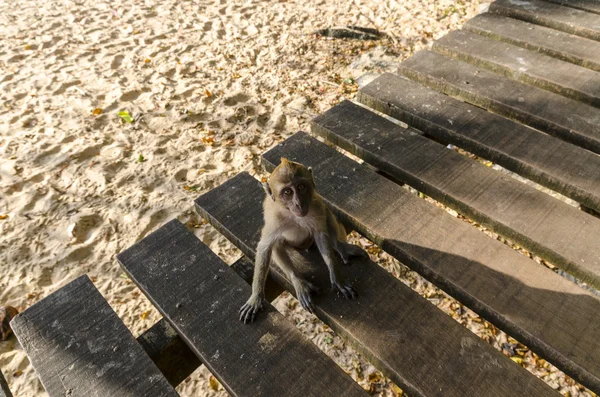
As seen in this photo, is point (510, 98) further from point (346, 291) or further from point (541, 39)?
point (346, 291)

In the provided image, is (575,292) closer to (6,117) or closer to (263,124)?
(263,124)

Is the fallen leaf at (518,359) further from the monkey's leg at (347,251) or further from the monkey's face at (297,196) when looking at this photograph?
the monkey's face at (297,196)

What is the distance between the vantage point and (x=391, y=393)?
2869 millimetres

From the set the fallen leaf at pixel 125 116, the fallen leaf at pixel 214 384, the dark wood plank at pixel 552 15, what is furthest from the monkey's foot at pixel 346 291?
the fallen leaf at pixel 125 116

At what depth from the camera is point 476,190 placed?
6.73 feet

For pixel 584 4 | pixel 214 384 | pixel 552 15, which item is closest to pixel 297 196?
pixel 214 384

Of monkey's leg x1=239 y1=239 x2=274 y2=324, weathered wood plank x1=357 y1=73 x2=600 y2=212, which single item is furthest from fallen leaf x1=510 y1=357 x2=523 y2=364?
monkey's leg x1=239 y1=239 x2=274 y2=324

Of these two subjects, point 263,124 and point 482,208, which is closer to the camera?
point 482,208

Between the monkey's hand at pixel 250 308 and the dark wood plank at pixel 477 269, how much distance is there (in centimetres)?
58

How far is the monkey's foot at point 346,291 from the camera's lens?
1.72 meters

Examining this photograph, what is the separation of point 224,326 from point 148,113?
13.1 ft

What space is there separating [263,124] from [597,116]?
11.1 ft

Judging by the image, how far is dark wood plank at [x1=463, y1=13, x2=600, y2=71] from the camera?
2.72 m

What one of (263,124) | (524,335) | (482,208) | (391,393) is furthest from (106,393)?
(263,124)
